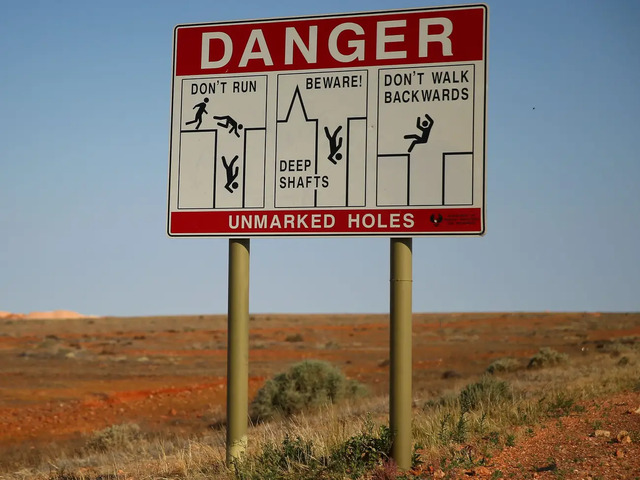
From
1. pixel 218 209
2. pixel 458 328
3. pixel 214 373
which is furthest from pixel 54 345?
pixel 218 209

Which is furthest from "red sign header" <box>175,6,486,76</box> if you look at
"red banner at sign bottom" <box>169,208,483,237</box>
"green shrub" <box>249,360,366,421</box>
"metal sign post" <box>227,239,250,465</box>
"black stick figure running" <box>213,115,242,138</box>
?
"green shrub" <box>249,360,366,421</box>

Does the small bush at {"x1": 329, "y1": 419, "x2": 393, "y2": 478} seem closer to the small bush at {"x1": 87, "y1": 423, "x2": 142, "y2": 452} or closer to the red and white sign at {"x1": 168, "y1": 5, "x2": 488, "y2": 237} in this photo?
the red and white sign at {"x1": 168, "y1": 5, "x2": 488, "y2": 237}

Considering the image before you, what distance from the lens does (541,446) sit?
7.01 meters

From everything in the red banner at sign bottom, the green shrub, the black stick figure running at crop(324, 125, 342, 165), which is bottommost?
the green shrub

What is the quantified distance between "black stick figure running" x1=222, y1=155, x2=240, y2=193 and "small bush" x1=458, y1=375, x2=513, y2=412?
12.8 feet

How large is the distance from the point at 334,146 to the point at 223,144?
1.07 meters

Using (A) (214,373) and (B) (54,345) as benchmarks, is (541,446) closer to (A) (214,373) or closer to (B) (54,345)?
(A) (214,373)

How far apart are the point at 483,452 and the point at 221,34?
4.61 metres

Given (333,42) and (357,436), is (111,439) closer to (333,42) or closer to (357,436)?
(357,436)

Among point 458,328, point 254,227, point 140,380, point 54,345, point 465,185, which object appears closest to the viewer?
point 465,185

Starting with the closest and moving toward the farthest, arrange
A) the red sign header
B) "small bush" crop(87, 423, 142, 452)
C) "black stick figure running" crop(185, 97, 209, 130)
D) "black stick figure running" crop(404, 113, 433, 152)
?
"black stick figure running" crop(404, 113, 433, 152), the red sign header, "black stick figure running" crop(185, 97, 209, 130), "small bush" crop(87, 423, 142, 452)

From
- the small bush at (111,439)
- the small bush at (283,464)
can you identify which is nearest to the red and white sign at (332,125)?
the small bush at (283,464)

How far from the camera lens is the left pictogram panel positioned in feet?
22.8

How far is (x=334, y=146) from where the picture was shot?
676 centimetres
